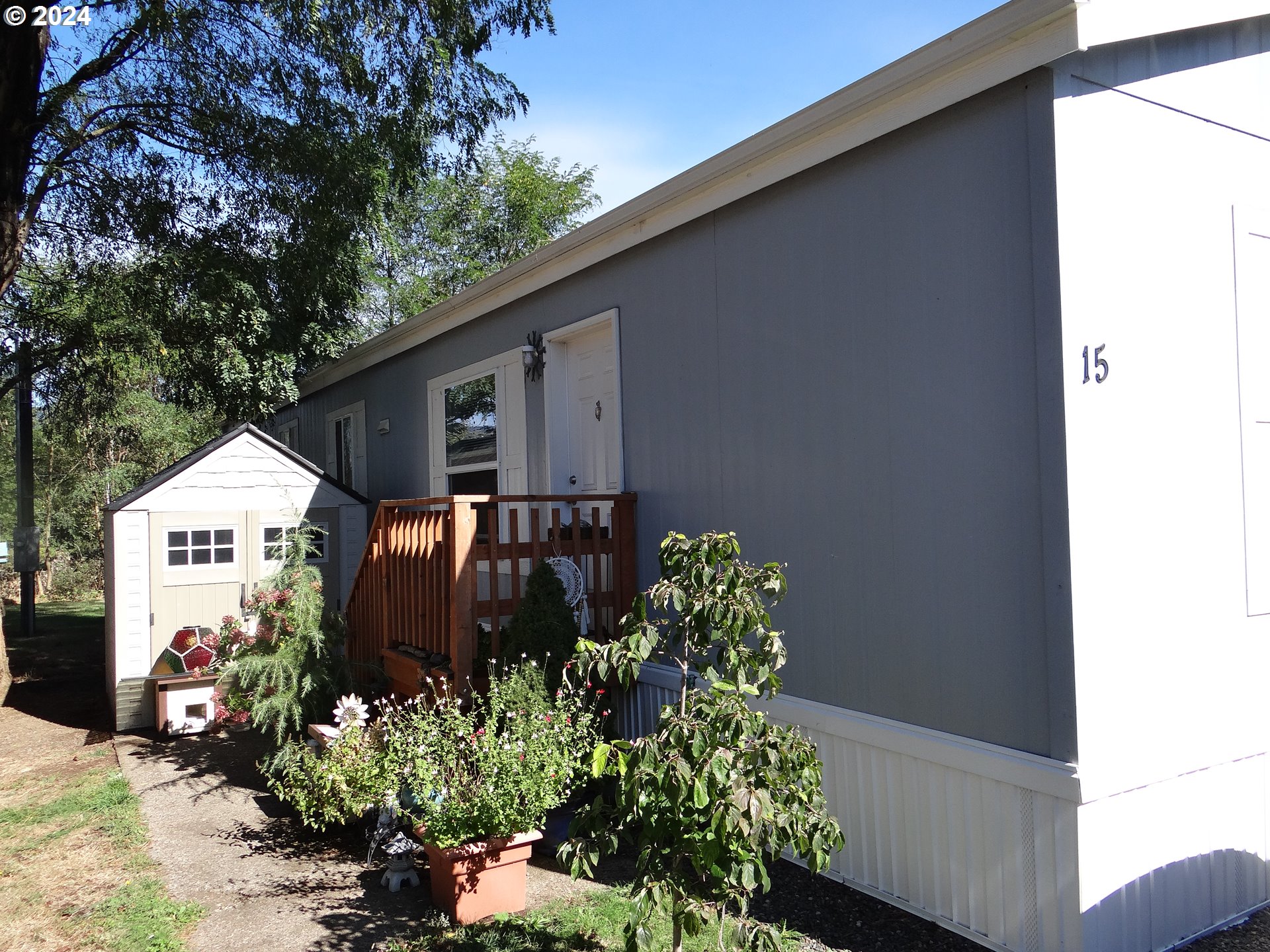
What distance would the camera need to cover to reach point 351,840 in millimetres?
4684

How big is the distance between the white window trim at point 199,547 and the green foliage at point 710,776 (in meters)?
5.88

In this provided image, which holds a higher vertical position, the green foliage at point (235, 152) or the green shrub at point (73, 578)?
the green foliage at point (235, 152)

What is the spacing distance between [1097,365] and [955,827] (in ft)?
5.93

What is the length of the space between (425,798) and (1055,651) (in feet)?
8.14

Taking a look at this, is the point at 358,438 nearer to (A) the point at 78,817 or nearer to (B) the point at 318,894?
(A) the point at 78,817

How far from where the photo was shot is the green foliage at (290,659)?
559cm

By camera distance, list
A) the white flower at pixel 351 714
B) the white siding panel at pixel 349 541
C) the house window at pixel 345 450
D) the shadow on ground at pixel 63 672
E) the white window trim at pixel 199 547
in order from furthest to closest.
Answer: the house window at pixel 345 450, the white siding panel at pixel 349 541, the shadow on ground at pixel 63 672, the white window trim at pixel 199 547, the white flower at pixel 351 714

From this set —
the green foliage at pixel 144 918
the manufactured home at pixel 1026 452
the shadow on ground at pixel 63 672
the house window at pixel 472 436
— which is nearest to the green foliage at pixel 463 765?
the green foliage at pixel 144 918

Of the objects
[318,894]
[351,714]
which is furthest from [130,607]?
[318,894]

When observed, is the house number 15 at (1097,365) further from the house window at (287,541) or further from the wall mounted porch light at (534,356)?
the house window at (287,541)

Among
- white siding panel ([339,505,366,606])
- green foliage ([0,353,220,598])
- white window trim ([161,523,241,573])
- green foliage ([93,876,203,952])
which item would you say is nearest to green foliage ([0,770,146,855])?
green foliage ([93,876,203,952])

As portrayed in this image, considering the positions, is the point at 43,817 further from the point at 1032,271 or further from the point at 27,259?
the point at 27,259

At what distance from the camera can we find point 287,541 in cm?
746

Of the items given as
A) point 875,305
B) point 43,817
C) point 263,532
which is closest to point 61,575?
point 263,532
